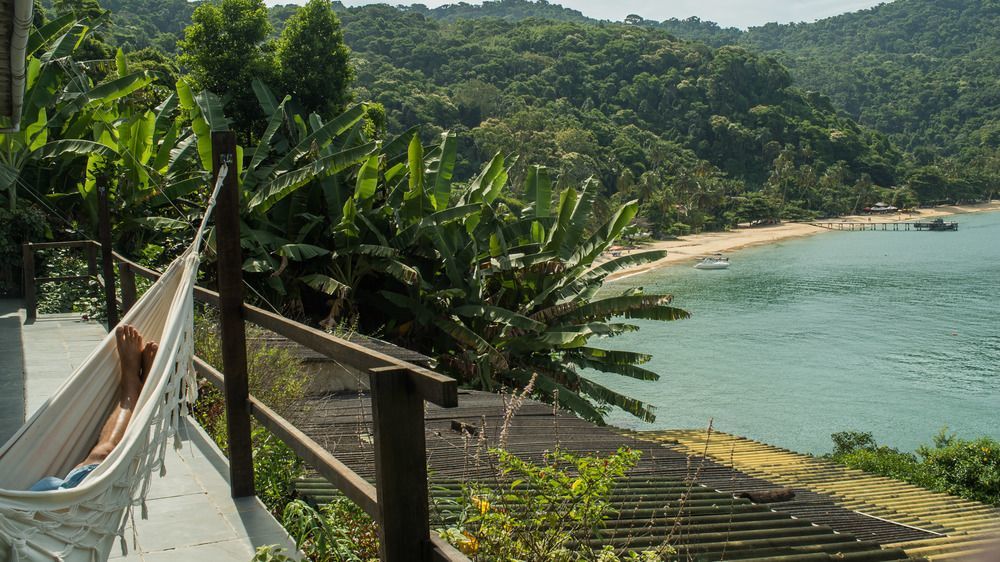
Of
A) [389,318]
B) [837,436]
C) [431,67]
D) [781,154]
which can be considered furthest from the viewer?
[431,67]

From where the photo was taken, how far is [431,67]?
308 ft

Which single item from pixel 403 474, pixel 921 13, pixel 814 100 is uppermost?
pixel 921 13

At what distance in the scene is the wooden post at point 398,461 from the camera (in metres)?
1.98

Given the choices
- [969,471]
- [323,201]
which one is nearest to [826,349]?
[969,471]

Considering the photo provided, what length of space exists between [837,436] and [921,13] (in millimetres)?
182077

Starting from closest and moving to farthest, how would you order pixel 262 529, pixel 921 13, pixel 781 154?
pixel 262 529, pixel 781 154, pixel 921 13

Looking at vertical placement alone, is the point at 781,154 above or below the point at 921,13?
below

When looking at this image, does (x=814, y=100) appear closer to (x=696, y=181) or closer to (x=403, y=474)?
(x=696, y=181)

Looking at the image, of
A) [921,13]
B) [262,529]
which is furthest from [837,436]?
[921,13]

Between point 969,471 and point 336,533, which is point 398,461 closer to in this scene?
point 336,533

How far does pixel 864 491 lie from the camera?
10336mm

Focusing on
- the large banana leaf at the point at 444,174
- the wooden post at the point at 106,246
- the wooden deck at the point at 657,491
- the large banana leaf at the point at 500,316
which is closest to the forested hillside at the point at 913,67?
the large banana leaf at the point at 444,174

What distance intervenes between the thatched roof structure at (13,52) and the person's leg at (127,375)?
7.04 feet

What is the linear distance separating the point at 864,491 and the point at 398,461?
9707 mm
